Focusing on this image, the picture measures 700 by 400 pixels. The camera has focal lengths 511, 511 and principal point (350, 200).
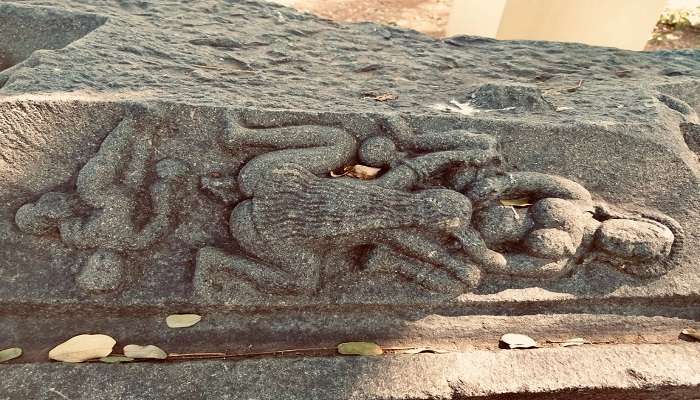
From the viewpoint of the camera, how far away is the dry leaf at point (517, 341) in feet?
5.45

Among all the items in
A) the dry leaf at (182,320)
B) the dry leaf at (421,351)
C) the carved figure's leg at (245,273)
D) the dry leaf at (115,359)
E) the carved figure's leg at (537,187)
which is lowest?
the dry leaf at (115,359)

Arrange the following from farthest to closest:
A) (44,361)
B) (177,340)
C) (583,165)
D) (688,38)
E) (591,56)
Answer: (688,38), (591,56), (583,165), (177,340), (44,361)

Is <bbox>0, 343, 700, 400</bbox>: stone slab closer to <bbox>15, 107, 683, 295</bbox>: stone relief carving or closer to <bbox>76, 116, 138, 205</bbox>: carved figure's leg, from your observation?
<bbox>15, 107, 683, 295</bbox>: stone relief carving

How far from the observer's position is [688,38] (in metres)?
6.28

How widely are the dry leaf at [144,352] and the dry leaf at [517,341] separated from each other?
1072 mm

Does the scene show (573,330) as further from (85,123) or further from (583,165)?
(85,123)

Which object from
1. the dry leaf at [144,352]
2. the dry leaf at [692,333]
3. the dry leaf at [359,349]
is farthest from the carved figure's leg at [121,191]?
the dry leaf at [692,333]

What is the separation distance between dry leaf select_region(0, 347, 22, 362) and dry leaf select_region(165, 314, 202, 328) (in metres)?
0.41

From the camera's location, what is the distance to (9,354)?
148 cm

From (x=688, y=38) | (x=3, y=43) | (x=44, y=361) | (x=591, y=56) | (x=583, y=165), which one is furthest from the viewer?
(x=688, y=38)

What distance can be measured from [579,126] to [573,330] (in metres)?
0.77

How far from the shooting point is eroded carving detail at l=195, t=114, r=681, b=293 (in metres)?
1.61

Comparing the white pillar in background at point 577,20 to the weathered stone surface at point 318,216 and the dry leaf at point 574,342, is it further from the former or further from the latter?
the dry leaf at point 574,342

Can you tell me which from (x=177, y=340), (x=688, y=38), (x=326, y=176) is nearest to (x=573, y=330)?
(x=326, y=176)
